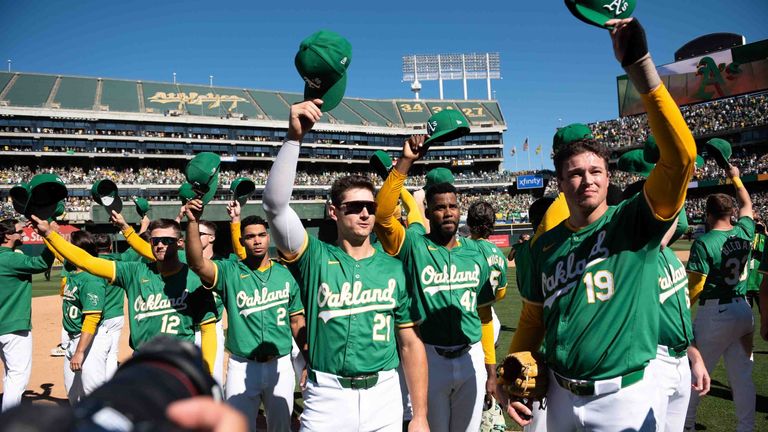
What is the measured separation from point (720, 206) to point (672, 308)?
215 centimetres

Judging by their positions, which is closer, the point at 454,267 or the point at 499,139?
the point at 454,267

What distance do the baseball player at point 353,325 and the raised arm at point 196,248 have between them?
1059 mm

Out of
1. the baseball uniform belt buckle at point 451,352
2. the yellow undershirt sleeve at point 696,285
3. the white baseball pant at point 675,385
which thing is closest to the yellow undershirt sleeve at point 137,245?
Answer: the baseball uniform belt buckle at point 451,352

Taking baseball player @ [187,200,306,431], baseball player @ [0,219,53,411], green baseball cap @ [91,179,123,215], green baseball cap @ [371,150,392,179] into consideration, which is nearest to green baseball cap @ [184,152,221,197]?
baseball player @ [187,200,306,431]

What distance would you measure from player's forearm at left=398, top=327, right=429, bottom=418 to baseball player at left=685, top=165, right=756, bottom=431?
3.42 m

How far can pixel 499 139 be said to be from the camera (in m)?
70.8

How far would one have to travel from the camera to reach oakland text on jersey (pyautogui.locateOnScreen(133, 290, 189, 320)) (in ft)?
16.2

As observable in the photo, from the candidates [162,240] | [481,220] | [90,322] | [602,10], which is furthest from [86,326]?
[602,10]

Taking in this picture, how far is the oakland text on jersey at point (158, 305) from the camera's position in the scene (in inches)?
194

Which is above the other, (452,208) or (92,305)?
(452,208)

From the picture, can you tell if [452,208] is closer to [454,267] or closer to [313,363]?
[454,267]

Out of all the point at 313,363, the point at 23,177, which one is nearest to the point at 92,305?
the point at 313,363

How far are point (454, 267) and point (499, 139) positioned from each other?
6887 cm

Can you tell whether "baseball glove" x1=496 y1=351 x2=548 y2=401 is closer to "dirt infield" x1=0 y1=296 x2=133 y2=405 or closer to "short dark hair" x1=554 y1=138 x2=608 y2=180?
"short dark hair" x1=554 y1=138 x2=608 y2=180
